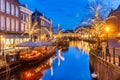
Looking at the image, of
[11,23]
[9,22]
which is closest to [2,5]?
[9,22]

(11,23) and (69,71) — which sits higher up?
(11,23)

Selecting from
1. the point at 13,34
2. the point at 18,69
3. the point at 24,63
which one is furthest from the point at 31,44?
the point at 13,34

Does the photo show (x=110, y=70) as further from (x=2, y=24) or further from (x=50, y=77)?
(x=2, y=24)

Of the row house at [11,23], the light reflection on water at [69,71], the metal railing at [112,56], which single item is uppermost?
the row house at [11,23]

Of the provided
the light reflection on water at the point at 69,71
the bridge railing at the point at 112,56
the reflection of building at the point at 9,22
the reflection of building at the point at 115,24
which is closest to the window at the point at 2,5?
the reflection of building at the point at 9,22

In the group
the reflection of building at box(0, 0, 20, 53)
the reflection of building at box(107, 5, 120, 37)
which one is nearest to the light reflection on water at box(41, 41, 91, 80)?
the reflection of building at box(0, 0, 20, 53)

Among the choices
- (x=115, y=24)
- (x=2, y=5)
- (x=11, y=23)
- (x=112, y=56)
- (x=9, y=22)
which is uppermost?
(x=2, y=5)

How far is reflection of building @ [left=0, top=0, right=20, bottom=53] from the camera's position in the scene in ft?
183

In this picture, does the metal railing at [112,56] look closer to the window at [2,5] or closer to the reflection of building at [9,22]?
the reflection of building at [9,22]

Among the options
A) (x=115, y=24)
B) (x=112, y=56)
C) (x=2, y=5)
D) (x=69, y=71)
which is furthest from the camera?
(x=115, y=24)

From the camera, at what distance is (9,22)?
6028 centimetres

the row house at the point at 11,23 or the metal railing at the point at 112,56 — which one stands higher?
the row house at the point at 11,23

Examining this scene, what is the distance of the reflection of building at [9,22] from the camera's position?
5568cm

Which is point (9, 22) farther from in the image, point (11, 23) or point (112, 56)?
point (112, 56)
